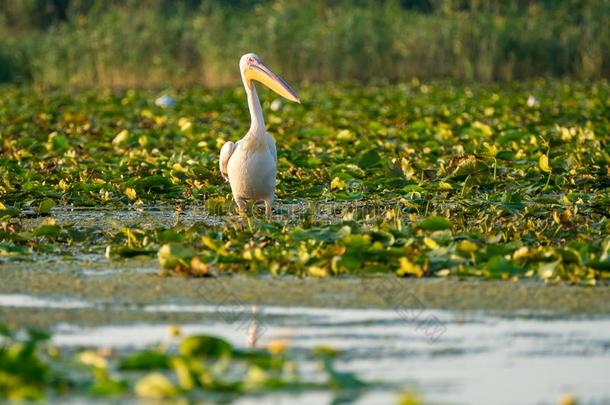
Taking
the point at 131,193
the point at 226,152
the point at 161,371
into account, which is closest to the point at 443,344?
the point at 161,371

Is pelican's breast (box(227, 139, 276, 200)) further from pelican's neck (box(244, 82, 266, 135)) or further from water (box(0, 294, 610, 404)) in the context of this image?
water (box(0, 294, 610, 404))

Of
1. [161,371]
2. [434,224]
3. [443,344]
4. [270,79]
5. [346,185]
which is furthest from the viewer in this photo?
[346,185]

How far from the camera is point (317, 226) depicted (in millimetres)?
7547

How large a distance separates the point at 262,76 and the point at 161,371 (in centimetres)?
454

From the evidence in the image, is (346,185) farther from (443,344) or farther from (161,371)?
(161,371)

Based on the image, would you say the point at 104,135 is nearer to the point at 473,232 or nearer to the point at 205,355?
the point at 473,232

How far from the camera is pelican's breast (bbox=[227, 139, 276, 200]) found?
8.24m

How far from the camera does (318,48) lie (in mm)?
23281

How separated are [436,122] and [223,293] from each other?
30.4 ft

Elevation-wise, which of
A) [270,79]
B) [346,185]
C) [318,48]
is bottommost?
[318,48]

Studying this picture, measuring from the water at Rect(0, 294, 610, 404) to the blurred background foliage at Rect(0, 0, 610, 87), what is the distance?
57.8 ft

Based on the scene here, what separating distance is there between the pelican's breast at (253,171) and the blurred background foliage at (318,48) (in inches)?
579

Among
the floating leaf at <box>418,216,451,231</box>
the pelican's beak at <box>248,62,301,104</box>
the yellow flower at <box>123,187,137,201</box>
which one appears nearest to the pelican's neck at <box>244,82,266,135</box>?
the pelican's beak at <box>248,62,301,104</box>

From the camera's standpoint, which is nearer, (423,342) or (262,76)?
(423,342)
